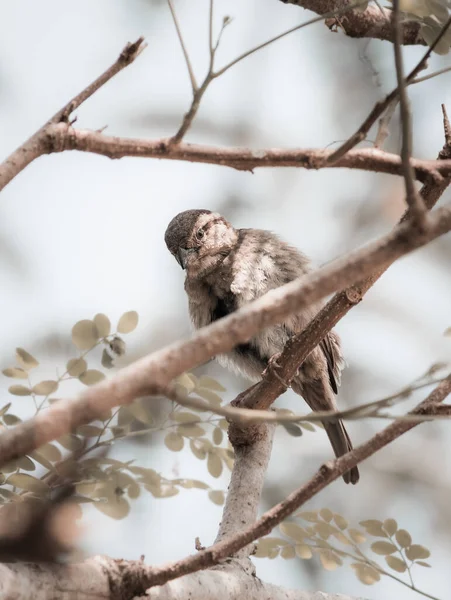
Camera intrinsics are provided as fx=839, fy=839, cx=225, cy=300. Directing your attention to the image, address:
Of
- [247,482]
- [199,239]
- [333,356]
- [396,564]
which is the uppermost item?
[199,239]

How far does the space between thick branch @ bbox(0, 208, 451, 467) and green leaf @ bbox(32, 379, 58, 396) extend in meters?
0.72

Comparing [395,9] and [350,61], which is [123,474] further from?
[350,61]

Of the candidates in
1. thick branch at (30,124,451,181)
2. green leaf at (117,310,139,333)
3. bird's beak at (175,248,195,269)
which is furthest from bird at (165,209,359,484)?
thick branch at (30,124,451,181)

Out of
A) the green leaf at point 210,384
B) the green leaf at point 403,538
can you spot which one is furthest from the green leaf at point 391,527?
the green leaf at point 210,384

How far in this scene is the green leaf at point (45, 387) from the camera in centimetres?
214

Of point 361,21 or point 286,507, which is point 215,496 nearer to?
point 286,507

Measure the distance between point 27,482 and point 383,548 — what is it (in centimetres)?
119

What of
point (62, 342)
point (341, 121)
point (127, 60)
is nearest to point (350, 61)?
point (341, 121)

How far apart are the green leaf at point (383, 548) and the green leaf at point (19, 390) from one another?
1.16 m

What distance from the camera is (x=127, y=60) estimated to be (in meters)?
2.17

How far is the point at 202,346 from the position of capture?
146 centimetres

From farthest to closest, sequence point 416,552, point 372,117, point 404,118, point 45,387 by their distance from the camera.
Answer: point 416,552
point 45,387
point 372,117
point 404,118

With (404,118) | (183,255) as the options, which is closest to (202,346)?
(404,118)

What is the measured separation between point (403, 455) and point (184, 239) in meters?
3.28
